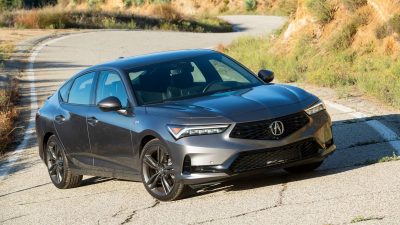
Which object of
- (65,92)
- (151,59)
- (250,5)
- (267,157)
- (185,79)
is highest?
(151,59)

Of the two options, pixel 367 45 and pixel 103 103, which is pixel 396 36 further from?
pixel 103 103

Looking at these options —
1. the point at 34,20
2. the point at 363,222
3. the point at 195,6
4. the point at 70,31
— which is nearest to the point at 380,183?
the point at 363,222

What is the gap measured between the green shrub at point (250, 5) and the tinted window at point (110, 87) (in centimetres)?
6613

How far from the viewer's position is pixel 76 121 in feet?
34.8

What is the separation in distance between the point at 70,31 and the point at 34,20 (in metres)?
3.65

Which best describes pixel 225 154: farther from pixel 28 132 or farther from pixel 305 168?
pixel 28 132

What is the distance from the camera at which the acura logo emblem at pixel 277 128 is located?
8656mm

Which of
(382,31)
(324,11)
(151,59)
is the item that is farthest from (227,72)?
(324,11)

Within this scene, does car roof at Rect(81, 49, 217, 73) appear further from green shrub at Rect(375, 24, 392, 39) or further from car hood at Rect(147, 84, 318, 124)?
green shrub at Rect(375, 24, 392, 39)

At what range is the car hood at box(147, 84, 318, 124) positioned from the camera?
28.5ft

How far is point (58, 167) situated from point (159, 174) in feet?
8.63

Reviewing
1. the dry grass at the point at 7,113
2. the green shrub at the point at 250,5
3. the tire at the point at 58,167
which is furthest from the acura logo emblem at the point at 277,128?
the green shrub at the point at 250,5

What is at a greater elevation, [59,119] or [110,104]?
[110,104]

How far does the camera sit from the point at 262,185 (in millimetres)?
9273
